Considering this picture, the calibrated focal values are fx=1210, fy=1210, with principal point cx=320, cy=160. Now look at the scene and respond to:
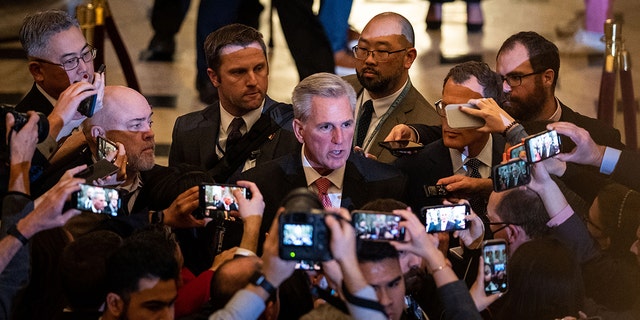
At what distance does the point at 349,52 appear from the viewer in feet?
30.7

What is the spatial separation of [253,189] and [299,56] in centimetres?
373

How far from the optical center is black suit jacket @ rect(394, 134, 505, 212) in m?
5.21

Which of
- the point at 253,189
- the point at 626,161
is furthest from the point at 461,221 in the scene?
the point at 626,161

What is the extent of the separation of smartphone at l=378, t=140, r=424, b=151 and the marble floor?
2821 millimetres

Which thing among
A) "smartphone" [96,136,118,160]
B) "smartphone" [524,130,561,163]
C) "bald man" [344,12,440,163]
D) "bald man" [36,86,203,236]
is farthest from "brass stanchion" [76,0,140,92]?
"smartphone" [524,130,561,163]

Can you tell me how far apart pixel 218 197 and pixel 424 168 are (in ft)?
3.78

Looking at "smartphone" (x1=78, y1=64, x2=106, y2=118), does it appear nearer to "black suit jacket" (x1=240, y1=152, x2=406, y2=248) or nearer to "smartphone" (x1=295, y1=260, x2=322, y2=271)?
"black suit jacket" (x1=240, y1=152, x2=406, y2=248)

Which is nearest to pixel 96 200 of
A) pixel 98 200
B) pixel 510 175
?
pixel 98 200

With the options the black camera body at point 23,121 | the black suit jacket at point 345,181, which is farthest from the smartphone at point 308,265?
the black camera body at point 23,121

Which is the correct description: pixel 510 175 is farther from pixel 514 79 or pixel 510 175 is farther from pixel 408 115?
pixel 408 115

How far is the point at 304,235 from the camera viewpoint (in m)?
3.61

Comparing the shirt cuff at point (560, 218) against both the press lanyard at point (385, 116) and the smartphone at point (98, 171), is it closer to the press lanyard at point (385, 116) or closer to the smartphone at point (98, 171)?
the press lanyard at point (385, 116)

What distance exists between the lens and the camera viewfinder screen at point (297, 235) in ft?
11.8

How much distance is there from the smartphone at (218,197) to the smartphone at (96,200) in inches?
14.7
